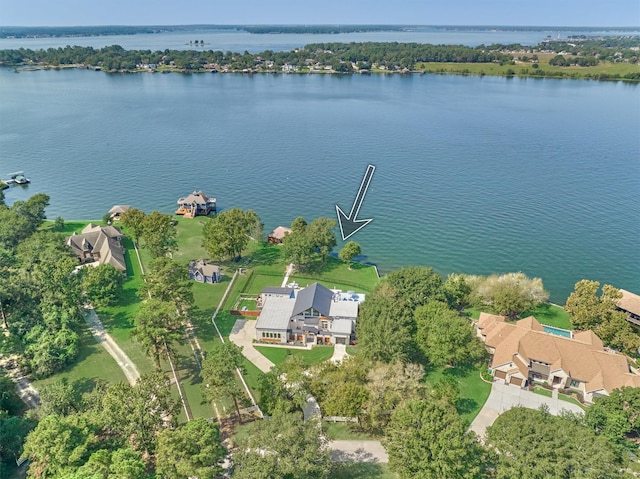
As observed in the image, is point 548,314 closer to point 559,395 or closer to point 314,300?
point 559,395

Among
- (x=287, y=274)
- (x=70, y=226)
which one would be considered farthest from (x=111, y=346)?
(x=70, y=226)

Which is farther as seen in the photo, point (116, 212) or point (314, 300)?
point (116, 212)

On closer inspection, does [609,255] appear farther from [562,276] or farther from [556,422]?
[556,422]

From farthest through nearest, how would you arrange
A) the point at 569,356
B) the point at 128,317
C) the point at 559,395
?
the point at 128,317
the point at 569,356
the point at 559,395

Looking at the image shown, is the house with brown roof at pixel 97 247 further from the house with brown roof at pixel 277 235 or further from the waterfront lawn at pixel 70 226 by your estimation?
the house with brown roof at pixel 277 235

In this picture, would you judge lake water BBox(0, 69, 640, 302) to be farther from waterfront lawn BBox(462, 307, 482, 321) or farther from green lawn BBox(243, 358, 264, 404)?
green lawn BBox(243, 358, 264, 404)

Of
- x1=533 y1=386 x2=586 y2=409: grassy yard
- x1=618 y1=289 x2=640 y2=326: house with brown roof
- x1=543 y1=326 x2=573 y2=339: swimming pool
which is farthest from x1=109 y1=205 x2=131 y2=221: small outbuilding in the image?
x1=618 y1=289 x2=640 y2=326: house with brown roof
